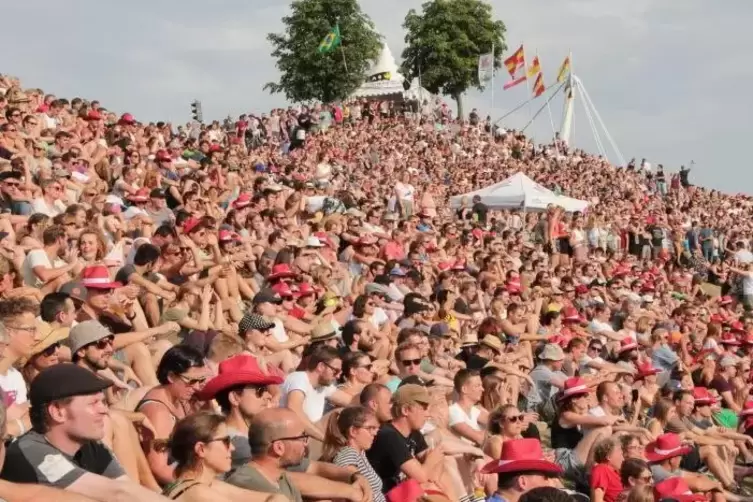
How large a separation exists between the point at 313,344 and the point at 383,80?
2765 inches

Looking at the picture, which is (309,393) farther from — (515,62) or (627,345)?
(515,62)

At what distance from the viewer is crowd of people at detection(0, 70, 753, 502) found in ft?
18.2

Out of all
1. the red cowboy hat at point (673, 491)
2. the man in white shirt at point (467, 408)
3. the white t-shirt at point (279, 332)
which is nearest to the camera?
the red cowboy hat at point (673, 491)

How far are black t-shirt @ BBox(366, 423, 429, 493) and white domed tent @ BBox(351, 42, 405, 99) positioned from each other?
66.5 metres

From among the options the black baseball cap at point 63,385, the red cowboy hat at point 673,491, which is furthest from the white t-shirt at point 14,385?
the red cowboy hat at point 673,491

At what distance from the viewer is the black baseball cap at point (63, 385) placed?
186 inches

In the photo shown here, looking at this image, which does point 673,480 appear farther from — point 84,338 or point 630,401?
point 630,401

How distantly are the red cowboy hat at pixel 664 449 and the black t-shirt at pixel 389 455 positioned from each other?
3213 millimetres

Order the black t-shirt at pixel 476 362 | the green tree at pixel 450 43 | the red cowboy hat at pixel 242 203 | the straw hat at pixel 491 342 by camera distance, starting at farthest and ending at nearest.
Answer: the green tree at pixel 450 43
the red cowboy hat at pixel 242 203
the straw hat at pixel 491 342
the black t-shirt at pixel 476 362

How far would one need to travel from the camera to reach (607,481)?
8.86 meters

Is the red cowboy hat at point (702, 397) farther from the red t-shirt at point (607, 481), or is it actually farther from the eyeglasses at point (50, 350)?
the eyeglasses at point (50, 350)

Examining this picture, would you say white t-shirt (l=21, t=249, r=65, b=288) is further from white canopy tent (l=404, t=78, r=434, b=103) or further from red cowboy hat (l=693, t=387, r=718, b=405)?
white canopy tent (l=404, t=78, r=434, b=103)

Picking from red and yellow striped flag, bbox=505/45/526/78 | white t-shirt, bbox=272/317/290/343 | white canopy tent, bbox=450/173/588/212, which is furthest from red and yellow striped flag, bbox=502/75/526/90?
white t-shirt, bbox=272/317/290/343

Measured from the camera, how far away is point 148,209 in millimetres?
14906
